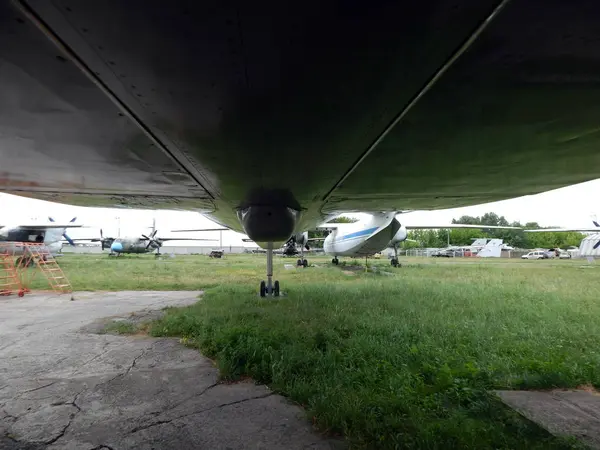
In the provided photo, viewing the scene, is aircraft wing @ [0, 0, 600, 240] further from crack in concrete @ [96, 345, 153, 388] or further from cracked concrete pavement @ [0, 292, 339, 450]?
crack in concrete @ [96, 345, 153, 388]

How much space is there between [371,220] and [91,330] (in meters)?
16.5

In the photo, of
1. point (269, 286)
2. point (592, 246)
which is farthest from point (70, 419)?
point (592, 246)

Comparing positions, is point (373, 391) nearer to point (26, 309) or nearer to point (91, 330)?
point (91, 330)

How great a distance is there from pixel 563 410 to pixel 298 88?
12.5 ft

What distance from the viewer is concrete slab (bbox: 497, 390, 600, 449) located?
300 centimetres

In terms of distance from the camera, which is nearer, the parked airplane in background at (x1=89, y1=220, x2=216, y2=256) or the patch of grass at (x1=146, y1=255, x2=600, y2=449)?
the patch of grass at (x1=146, y1=255, x2=600, y2=449)

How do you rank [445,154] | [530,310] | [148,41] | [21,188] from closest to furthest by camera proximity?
[148,41]
[445,154]
[21,188]
[530,310]

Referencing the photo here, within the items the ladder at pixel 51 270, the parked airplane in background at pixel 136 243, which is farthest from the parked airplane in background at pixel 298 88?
the parked airplane in background at pixel 136 243

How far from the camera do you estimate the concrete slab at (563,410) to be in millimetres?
2996

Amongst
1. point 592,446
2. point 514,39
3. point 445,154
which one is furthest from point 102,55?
point 592,446

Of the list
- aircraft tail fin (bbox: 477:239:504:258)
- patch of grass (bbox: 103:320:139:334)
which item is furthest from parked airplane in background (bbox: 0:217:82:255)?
aircraft tail fin (bbox: 477:239:504:258)

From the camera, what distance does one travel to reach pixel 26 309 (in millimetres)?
9742

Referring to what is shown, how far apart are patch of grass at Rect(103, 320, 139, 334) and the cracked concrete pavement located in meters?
0.39

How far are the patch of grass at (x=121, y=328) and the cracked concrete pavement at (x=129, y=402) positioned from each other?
0.39 meters
